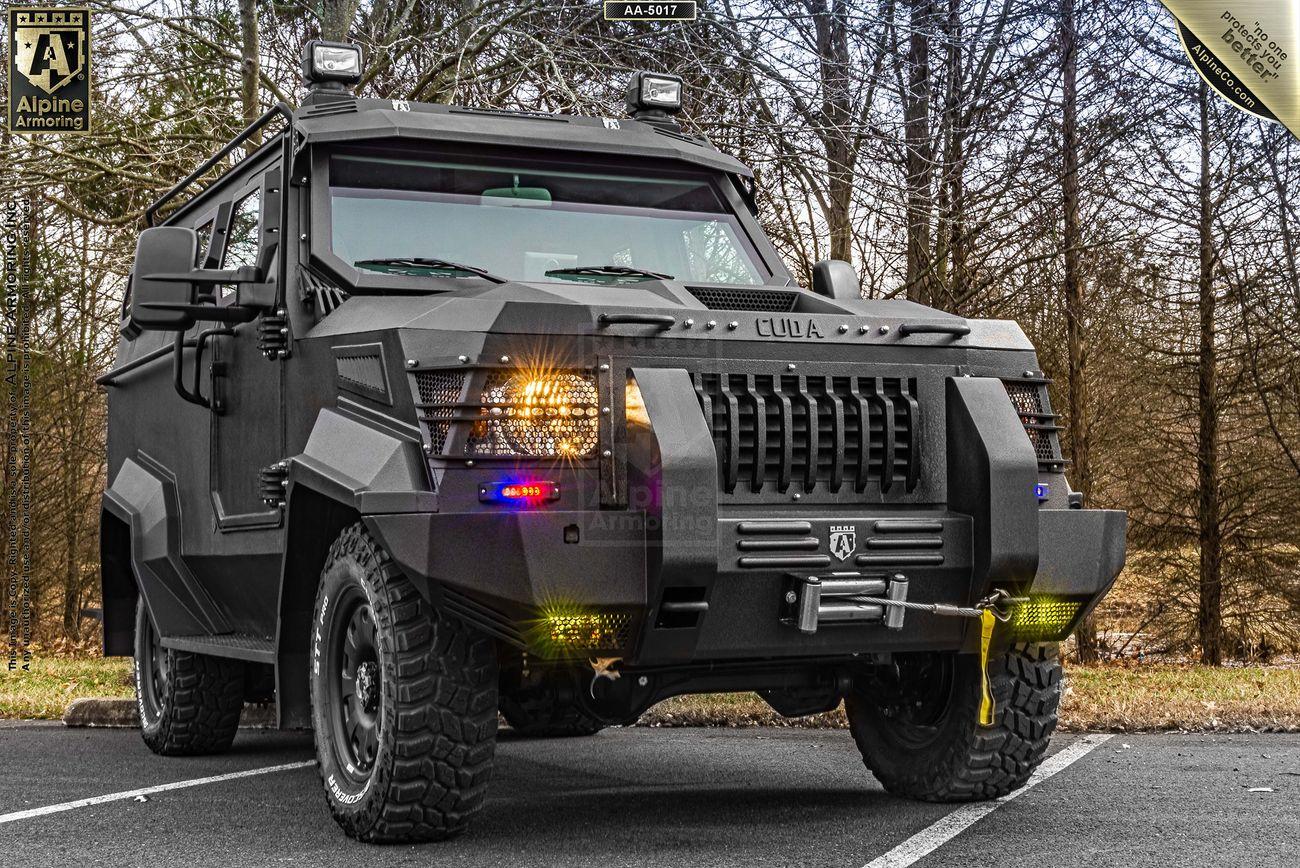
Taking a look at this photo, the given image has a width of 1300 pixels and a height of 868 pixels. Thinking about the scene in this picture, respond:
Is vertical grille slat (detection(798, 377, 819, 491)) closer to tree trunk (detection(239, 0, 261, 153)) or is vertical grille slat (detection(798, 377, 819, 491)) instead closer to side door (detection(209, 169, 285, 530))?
side door (detection(209, 169, 285, 530))

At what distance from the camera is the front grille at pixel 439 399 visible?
522 cm

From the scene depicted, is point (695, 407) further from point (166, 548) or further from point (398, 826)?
point (166, 548)

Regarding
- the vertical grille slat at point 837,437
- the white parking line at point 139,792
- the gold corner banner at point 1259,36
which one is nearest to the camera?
the vertical grille slat at point 837,437

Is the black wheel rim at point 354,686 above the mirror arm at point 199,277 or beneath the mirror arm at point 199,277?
beneath

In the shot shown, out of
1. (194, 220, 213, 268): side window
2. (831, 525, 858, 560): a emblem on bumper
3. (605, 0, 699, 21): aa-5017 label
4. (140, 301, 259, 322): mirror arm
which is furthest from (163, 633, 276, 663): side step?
(605, 0, 699, 21): aa-5017 label

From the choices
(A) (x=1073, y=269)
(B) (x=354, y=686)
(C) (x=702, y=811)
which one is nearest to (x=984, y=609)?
(C) (x=702, y=811)

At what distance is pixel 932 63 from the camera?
47.2 ft

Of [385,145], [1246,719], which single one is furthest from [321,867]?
[1246,719]

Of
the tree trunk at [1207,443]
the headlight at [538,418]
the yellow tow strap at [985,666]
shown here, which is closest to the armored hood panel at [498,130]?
the headlight at [538,418]

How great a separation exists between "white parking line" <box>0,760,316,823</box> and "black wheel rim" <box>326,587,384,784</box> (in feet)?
4.65

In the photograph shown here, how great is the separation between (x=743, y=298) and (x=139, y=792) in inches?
133

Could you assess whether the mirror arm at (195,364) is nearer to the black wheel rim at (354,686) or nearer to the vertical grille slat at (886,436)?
the black wheel rim at (354,686)

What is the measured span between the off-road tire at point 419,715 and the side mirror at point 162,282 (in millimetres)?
1287

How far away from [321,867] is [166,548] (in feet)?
9.74
